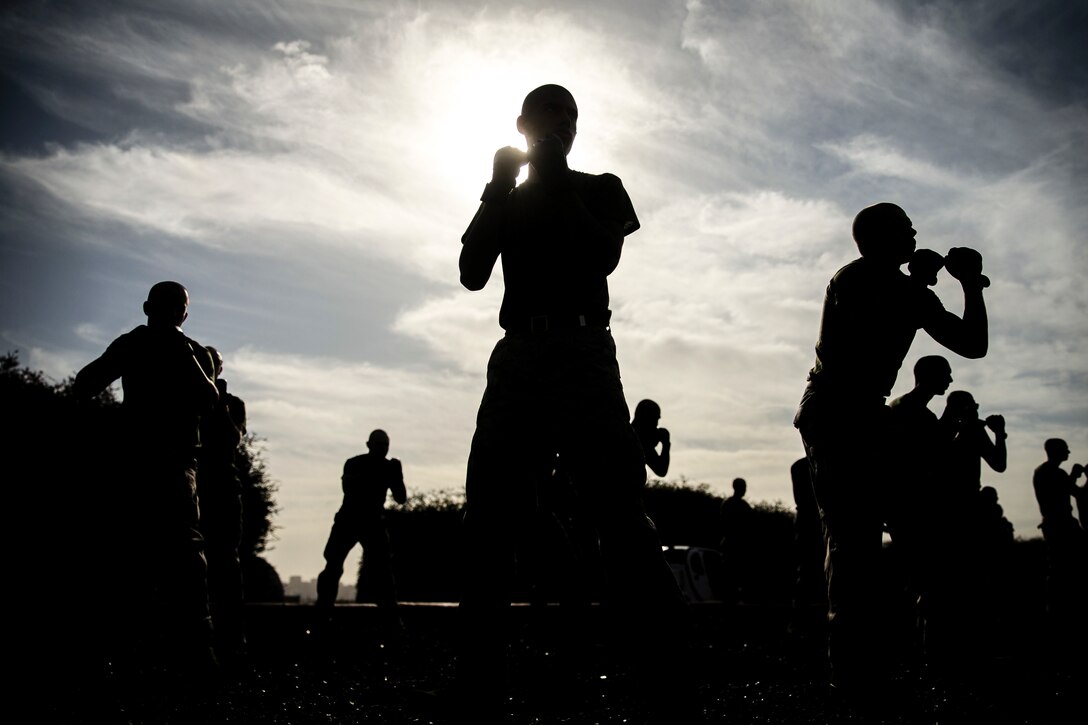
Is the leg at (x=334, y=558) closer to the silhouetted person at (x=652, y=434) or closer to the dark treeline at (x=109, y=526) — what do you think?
the dark treeline at (x=109, y=526)

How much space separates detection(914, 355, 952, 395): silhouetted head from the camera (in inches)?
233

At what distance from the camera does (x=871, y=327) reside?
143 inches

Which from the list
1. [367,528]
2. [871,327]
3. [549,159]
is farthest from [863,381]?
[367,528]

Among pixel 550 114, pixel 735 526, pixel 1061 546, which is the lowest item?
pixel 1061 546

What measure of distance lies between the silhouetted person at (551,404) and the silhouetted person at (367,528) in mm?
7032

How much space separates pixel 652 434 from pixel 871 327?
512 centimetres

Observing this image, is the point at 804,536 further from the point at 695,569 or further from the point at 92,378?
the point at 695,569

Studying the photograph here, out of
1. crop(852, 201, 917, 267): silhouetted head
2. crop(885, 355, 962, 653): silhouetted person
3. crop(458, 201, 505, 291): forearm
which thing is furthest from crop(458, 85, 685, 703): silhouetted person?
crop(885, 355, 962, 653): silhouetted person

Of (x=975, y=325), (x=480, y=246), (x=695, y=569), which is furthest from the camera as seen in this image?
(x=695, y=569)

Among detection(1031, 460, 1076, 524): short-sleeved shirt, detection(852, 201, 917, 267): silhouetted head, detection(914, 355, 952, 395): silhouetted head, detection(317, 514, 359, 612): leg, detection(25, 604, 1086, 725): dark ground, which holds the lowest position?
detection(25, 604, 1086, 725): dark ground

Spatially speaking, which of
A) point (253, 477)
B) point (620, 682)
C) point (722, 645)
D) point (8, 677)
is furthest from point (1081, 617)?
point (253, 477)

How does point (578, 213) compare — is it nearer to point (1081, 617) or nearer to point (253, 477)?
point (1081, 617)

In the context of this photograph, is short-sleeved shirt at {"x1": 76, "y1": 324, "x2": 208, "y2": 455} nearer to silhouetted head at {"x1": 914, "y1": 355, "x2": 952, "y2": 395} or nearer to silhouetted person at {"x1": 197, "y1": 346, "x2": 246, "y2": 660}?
silhouetted person at {"x1": 197, "y1": 346, "x2": 246, "y2": 660}

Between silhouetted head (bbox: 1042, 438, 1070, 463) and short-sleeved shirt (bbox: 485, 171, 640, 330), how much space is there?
9.89 metres
